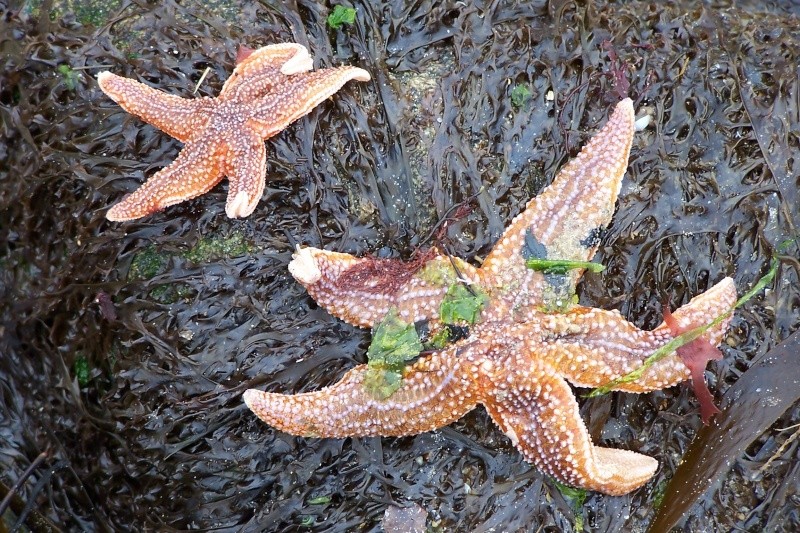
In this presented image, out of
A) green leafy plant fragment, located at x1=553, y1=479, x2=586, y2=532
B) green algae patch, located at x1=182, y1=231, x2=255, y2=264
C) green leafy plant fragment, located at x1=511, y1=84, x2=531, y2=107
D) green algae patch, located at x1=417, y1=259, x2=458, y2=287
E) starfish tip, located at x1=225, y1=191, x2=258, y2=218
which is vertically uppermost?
green leafy plant fragment, located at x1=511, y1=84, x2=531, y2=107

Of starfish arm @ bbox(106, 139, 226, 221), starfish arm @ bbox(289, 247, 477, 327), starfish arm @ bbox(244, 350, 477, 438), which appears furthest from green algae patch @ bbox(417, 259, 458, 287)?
starfish arm @ bbox(106, 139, 226, 221)

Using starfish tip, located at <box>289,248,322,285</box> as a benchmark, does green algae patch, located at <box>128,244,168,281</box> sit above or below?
below

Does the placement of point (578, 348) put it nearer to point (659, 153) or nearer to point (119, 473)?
point (659, 153)

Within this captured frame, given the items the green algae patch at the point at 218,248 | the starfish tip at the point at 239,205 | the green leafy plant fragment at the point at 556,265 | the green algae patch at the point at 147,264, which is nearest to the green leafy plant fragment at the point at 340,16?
the starfish tip at the point at 239,205

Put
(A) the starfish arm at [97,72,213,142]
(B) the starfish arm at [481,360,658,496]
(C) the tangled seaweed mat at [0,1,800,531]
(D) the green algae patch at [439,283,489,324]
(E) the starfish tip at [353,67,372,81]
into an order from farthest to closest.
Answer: (C) the tangled seaweed mat at [0,1,800,531], (E) the starfish tip at [353,67,372,81], (A) the starfish arm at [97,72,213,142], (D) the green algae patch at [439,283,489,324], (B) the starfish arm at [481,360,658,496]

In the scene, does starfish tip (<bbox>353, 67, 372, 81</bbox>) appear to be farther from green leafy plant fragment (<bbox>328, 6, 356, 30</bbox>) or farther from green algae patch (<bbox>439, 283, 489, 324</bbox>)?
green algae patch (<bbox>439, 283, 489, 324</bbox>)

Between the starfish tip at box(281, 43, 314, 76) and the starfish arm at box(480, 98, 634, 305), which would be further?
the starfish tip at box(281, 43, 314, 76)

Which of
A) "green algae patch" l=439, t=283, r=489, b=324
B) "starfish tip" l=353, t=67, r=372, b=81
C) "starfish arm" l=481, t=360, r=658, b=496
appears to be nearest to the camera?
"starfish arm" l=481, t=360, r=658, b=496
